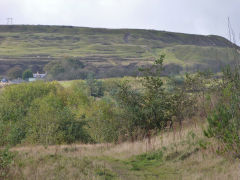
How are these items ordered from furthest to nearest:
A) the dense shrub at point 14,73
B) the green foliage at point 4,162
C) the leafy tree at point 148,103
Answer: the dense shrub at point 14,73 → the leafy tree at point 148,103 → the green foliage at point 4,162

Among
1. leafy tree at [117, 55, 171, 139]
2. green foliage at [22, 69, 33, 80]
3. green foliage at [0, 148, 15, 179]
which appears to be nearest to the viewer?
green foliage at [0, 148, 15, 179]

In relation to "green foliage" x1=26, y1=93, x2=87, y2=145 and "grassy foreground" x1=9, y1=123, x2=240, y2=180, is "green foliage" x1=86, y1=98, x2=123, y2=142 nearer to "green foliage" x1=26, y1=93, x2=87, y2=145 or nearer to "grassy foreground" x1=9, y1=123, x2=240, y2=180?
"green foliage" x1=26, y1=93, x2=87, y2=145

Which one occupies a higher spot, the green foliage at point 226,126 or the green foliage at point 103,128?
the green foliage at point 226,126

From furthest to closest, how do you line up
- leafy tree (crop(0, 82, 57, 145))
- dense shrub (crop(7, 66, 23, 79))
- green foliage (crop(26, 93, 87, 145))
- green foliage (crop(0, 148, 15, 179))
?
dense shrub (crop(7, 66, 23, 79)) → leafy tree (crop(0, 82, 57, 145)) → green foliage (crop(26, 93, 87, 145)) → green foliage (crop(0, 148, 15, 179))

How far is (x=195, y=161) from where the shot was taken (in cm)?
1505

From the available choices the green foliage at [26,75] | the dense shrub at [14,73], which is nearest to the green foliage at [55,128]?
the green foliage at [26,75]

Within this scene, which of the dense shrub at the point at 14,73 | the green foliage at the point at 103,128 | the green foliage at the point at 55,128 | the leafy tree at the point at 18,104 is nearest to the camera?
the green foliage at the point at 103,128

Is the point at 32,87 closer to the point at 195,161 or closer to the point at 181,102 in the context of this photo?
the point at 181,102

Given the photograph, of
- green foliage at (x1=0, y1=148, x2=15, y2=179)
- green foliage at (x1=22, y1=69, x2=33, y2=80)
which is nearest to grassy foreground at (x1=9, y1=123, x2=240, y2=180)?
green foliage at (x1=0, y1=148, x2=15, y2=179)

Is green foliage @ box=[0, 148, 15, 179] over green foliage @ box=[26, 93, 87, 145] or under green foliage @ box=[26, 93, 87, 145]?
over

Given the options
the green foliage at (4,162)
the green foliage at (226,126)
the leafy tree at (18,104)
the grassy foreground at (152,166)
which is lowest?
the leafy tree at (18,104)

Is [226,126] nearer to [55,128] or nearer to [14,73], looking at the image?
[55,128]

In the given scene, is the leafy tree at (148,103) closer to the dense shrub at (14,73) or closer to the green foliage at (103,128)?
the green foliage at (103,128)

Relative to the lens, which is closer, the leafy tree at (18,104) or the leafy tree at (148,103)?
the leafy tree at (148,103)
